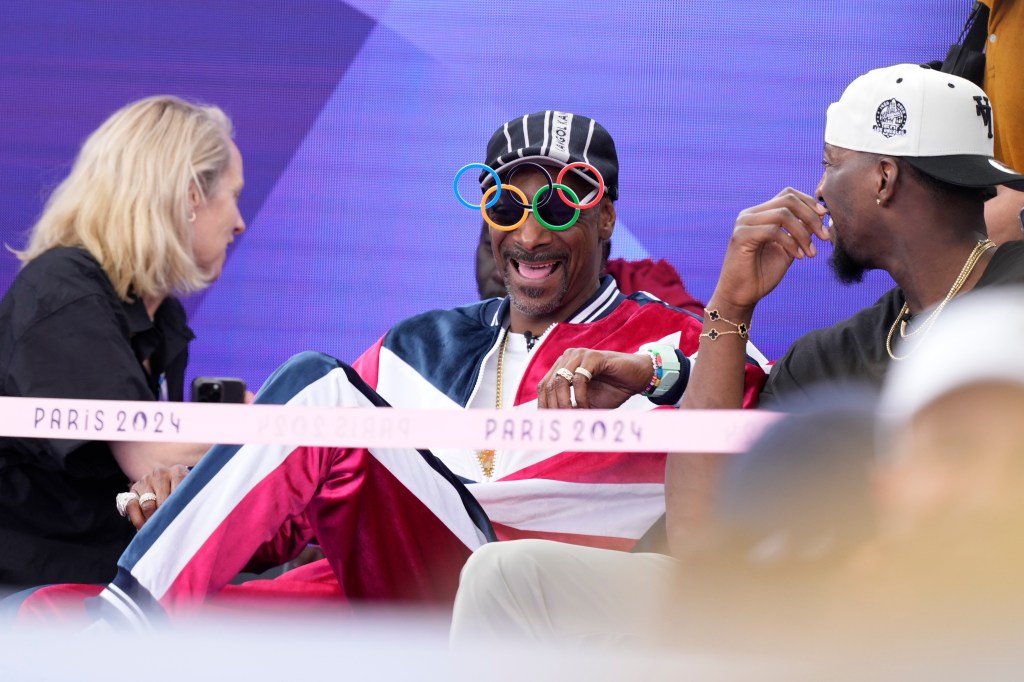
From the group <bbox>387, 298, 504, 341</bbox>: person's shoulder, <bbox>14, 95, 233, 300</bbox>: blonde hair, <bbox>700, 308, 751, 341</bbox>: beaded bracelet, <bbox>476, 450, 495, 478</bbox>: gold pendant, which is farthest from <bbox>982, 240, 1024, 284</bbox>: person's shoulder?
<bbox>14, 95, 233, 300</bbox>: blonde hair

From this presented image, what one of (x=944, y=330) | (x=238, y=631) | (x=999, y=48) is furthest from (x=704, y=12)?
(x=944, y=330)

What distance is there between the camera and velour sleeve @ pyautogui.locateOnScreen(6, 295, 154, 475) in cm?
263

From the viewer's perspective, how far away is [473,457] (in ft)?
8.45

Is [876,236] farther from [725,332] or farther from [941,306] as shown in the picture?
[725,332]

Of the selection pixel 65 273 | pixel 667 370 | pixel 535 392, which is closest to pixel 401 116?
pixel 65 273

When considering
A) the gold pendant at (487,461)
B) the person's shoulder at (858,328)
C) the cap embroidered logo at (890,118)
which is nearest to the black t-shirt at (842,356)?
the person's shoulder at (858,328)

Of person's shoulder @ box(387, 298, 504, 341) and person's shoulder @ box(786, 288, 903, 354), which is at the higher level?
person's shoulder @ box(387, 298, 504, 341)

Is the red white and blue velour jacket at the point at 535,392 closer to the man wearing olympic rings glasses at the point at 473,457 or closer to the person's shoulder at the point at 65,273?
the man wearing olympic rings glasses at the point at 473,457

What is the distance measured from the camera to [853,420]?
925 mm

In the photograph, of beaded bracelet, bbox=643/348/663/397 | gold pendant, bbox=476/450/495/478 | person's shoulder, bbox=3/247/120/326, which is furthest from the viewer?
person's shoulder, bbox=3/247/120/326

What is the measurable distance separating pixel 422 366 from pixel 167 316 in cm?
70

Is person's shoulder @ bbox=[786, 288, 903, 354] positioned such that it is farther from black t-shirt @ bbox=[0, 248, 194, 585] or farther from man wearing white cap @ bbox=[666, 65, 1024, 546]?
black t-shirt @ bbox=[0, 248, 194, 585]

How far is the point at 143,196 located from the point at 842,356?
1.67 meters

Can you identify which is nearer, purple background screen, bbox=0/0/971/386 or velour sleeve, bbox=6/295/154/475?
velour sleeve, bbox=6/295/154/475
